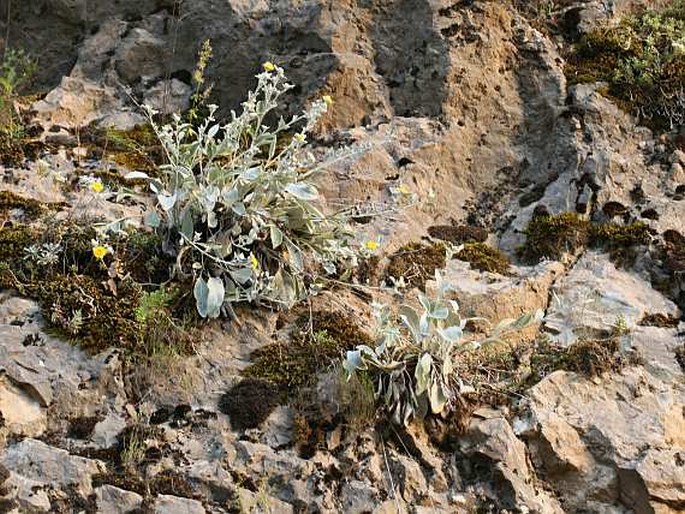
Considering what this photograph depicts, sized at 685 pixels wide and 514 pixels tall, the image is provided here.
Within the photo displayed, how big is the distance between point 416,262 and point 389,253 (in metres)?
0.26

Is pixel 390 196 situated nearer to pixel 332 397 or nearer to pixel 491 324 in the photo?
pixel 491 324

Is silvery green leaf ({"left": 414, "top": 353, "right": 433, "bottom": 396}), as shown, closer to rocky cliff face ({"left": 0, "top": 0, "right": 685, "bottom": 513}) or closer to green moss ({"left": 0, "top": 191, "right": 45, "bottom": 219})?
rocky cliff face ({"left": 0, "top": 0, "right": 685, "bottom": 513})

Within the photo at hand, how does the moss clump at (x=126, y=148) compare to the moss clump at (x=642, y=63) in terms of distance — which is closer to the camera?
the moss clump at (x=126, y=148)

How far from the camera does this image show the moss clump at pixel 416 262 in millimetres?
8289

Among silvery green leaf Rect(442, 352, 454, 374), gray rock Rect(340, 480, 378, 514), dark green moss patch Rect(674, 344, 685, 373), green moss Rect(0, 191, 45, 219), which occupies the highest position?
dark green moss patch Rect(674, 344, 685, 373)

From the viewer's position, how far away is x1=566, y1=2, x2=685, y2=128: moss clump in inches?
391

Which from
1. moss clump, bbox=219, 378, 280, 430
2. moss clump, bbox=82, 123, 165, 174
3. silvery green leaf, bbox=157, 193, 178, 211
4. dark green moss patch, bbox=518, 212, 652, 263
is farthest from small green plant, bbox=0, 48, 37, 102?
dark green moss patch, bbox=518, 212, 652, 263

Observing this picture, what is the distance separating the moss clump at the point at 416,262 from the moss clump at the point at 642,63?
2.96m

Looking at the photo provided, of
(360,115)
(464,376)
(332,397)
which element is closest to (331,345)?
(332,397)

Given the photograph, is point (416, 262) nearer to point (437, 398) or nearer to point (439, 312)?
point (439, 312)

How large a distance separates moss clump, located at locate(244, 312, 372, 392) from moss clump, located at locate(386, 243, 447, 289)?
35.5 inches

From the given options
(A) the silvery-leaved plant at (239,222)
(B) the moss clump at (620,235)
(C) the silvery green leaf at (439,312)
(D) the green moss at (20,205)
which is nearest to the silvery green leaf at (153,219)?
(A) the silvery-leaved plant at (239,222)

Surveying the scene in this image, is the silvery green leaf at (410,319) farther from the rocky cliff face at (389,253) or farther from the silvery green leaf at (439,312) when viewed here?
the rocky cliff face at (389,253)

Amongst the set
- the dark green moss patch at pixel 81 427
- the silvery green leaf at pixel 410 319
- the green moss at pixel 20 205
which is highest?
the silvery green leaf at pixel 410 319
